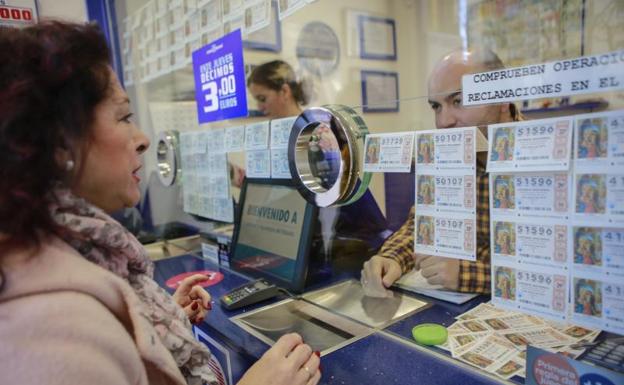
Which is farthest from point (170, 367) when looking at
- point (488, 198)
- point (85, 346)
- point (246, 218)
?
point (246, 218)

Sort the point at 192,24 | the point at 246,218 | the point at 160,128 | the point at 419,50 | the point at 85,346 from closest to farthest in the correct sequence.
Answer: the point at 85,346
the point at 419,50
the point at 246,218
the point at 192,24
the point at 160,128

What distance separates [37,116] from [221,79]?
110 cm

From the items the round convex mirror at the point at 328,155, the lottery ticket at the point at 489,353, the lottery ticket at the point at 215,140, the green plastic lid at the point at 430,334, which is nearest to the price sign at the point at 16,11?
the lottery ticket at the point at 215,140

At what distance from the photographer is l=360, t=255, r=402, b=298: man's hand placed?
1111 mm

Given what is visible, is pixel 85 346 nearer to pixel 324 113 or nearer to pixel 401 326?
pixel 401 326

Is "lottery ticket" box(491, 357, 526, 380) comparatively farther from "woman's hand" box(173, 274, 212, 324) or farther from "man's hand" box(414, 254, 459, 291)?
"woman's hand" box(173, 274, 212, 324)

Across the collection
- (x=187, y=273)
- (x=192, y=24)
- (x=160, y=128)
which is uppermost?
(x=192, y=24)

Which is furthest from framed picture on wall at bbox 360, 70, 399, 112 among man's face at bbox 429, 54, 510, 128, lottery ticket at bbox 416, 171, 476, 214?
lottery ticket at bbox 416, 171, 476, 214

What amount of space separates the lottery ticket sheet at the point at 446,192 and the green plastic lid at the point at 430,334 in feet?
0.50

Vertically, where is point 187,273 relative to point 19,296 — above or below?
below

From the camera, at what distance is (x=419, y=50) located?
1.10 metres

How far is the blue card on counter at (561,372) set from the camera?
0.55 m

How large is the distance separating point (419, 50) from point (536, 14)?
302 millimetres

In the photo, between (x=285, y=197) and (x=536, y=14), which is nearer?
(x=536, y=14)
